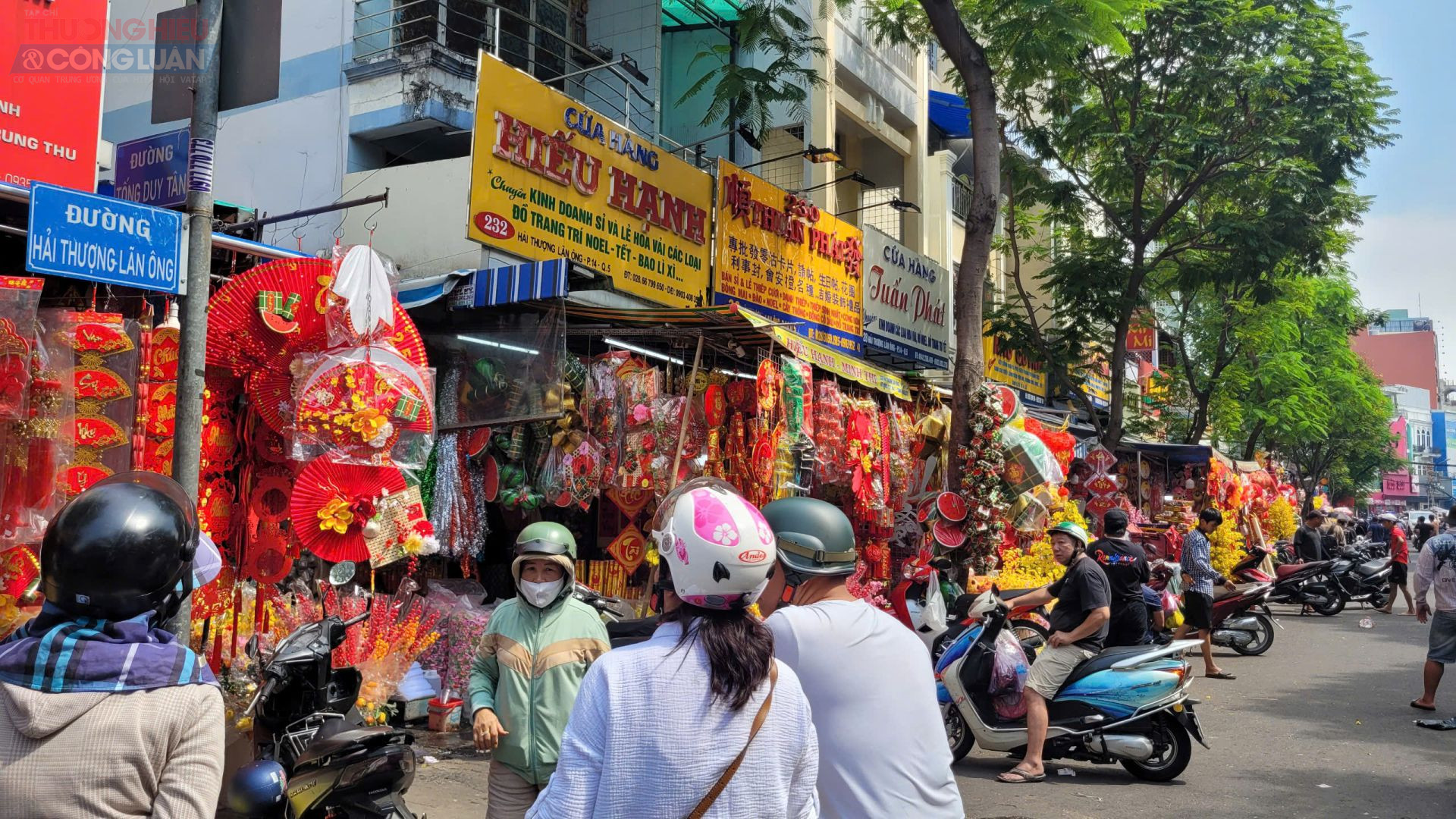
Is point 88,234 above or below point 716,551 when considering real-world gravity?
above

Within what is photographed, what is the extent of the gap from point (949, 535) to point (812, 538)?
7.27 metres

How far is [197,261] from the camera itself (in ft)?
13.3

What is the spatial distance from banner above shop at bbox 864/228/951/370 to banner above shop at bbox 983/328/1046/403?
1.15 m

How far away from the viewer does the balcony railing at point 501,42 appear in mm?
10062

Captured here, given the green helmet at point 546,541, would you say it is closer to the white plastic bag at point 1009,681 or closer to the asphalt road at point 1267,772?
the asphalt road at point 1267,772

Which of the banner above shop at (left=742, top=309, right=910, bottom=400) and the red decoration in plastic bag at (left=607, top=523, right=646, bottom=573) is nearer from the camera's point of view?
the banner above shop at (left=742, top=309, right=910, bottom=400)

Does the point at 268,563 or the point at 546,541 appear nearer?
the point at 546,541

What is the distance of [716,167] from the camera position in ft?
39.4

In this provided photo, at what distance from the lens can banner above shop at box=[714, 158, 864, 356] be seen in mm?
11844

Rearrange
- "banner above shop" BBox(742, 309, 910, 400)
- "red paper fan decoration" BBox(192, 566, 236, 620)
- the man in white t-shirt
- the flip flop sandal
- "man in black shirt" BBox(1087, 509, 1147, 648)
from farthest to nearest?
"banner above shop" BBox(742, 309, 910, 400), "man in black shirt" BBox(1087, 509, 1147, 648), the flip flop sandal, "red paper fan decoration" BBox(192, 566, 236, 620), the man in white t-shirt

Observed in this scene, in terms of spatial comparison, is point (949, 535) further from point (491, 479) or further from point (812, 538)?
point (812, 538)

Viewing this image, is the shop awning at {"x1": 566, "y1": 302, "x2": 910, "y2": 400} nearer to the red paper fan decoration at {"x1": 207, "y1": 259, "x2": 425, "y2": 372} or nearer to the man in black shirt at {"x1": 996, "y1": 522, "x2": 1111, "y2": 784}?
the red paper fan decoration at {"x1": 207, "y1": 259, "x2": 425, "y2": 372}

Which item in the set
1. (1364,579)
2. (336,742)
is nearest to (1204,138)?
(1364,579)

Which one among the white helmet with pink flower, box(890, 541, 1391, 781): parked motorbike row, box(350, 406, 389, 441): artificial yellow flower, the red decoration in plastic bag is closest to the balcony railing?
the red decoration in plastic bag
